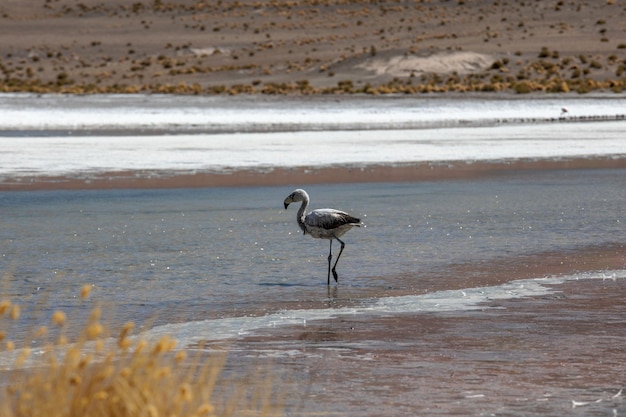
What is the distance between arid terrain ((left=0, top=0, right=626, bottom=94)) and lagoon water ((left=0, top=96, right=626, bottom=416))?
95.3ft

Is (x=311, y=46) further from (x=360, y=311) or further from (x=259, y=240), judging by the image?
(x=360, y=311)

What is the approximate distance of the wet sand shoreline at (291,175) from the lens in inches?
777

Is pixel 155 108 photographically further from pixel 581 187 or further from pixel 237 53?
pixel 237 53

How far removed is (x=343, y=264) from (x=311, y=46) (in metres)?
68.8

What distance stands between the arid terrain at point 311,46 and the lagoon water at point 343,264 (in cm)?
2905

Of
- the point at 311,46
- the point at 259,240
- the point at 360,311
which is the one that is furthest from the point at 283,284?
the point at 311,46

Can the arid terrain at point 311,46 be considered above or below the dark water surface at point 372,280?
below

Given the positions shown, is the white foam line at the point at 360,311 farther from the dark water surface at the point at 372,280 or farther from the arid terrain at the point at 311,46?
the arid terrain at the point at 311,46

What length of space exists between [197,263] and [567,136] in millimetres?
19203

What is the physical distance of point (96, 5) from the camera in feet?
355

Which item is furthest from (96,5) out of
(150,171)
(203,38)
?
(150,171)

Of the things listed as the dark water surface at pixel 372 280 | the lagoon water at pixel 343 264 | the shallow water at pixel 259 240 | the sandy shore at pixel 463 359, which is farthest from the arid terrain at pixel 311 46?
the sandy shore at pixel 463 359

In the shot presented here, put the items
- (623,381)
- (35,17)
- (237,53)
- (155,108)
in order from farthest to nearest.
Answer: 1. (35,17)
2. (237,53)
3. (155,108)
4. (623,381)

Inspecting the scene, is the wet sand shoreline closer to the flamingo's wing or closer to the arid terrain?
the flamingo's wing
